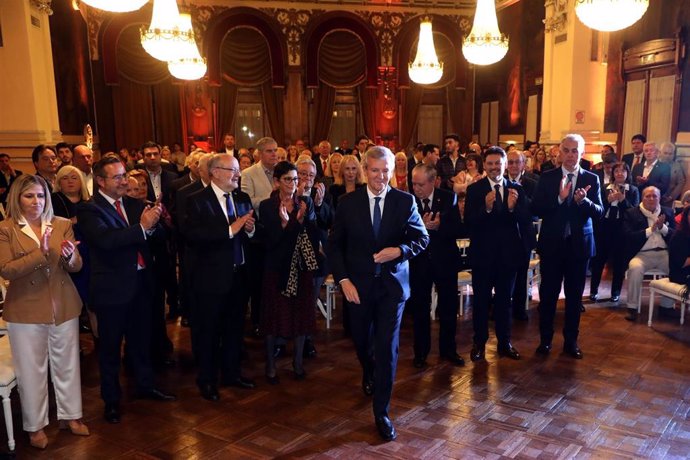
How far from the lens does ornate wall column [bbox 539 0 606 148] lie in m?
9.58

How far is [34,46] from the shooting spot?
311 inches

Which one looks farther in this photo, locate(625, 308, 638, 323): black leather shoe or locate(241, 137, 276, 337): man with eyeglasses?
locate(625, 308, 638, 323): black leather shoe

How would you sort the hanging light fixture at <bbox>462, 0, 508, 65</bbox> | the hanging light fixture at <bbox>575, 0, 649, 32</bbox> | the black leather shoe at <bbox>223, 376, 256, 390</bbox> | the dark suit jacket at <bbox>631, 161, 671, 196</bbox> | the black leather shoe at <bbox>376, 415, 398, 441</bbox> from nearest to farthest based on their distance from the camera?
the black leather shoe at <bbox>376, 415, 398, 441</bbox>, the black leather shoe at <bbox>223, 376, 256, 390</bbox>, the hanging light fixture at <bbox>575, 0, 649, 32</bbox>, the dark suit jacket at <bbox>631, 161, 671, 196</bbox>, the hanging light fixture at <bbox>462, 0, 508, 65</bbox>

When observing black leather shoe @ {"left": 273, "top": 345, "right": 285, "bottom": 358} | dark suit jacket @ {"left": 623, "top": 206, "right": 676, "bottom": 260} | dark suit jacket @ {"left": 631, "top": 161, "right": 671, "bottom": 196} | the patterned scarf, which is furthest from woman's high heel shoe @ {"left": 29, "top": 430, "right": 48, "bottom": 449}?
dark suit jacket @ {"left": 631, "top": 161, "right": 671, "bottom": 196}

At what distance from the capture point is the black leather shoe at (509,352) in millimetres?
4223

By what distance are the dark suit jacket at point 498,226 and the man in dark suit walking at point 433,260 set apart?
0.21m

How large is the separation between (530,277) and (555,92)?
5.97 metres

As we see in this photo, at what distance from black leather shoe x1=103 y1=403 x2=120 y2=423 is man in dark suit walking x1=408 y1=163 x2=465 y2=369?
2.08 m

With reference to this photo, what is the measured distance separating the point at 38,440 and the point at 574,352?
12.2 ft

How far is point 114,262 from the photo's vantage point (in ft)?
10.6

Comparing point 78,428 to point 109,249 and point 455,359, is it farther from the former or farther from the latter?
point 455,359

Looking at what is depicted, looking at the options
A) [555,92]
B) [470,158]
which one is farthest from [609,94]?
[470,158]

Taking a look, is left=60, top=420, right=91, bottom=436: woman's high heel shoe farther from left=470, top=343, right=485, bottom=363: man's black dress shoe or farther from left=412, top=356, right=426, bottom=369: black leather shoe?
left=470, top=343, right=485, bottom=363: man's black dress shoe

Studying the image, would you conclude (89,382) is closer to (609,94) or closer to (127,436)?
(127,436)
